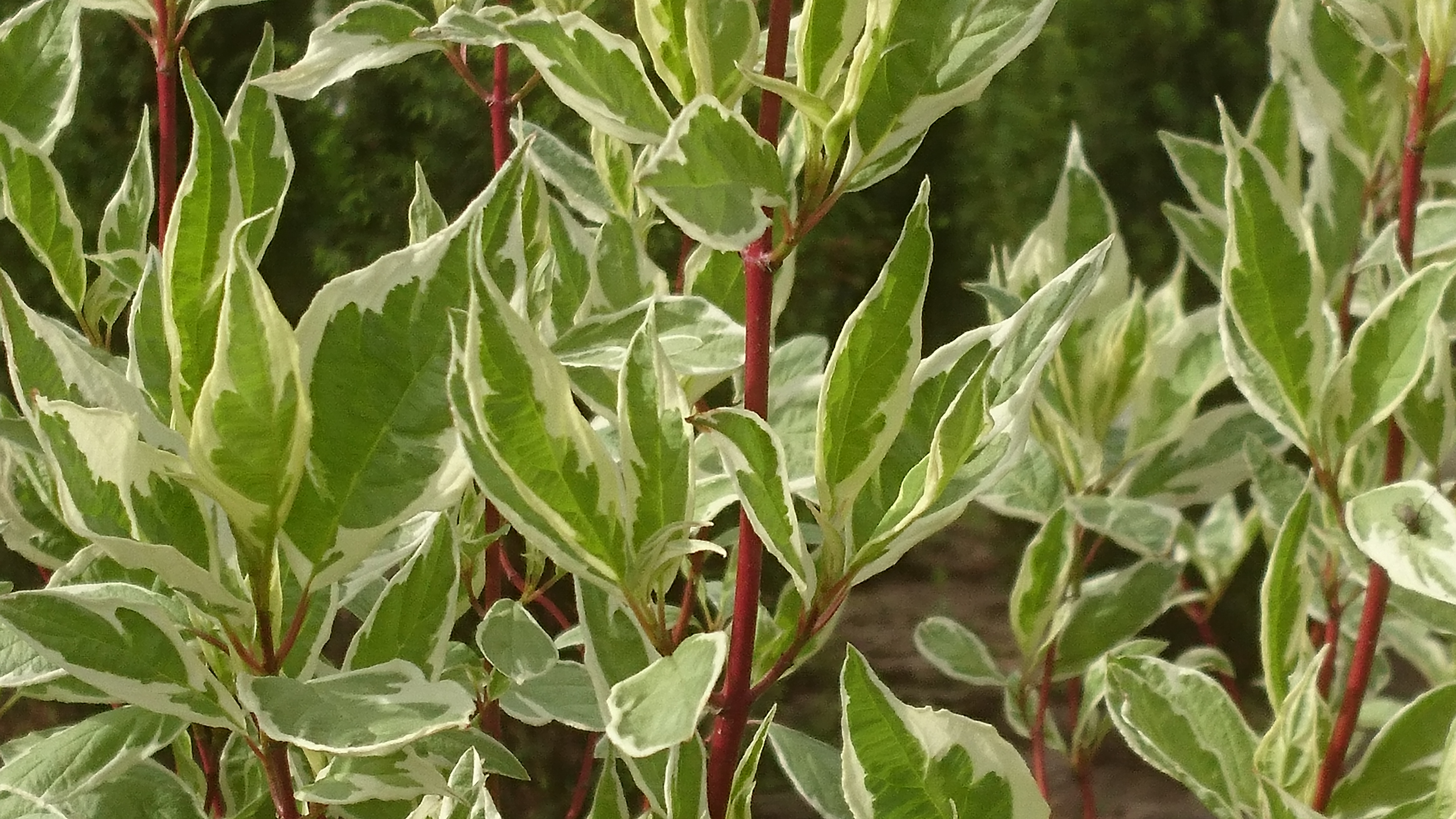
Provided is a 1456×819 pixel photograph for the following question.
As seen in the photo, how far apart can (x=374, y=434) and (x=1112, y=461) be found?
526 mm

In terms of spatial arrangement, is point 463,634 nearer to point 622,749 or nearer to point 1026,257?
point 1026,257

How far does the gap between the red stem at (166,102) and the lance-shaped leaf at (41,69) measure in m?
0.03

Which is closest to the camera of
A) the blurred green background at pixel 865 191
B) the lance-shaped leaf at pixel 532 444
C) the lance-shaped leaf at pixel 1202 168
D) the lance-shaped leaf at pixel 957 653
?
the lance-shaped leaf at pixel 532 444

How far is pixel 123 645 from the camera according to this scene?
0.31 meters

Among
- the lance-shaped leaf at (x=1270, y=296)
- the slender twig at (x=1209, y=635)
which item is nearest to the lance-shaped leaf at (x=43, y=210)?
the lance-shaped leaf at (x=1270, y=296)

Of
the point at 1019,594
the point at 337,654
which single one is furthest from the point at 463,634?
the point at 1019,594

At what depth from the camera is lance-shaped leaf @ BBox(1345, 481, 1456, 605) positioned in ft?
1.28

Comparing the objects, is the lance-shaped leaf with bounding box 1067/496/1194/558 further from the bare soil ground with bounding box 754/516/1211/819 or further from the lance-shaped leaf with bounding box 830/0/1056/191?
the bare soil ground with bounding box 754/516/1211/819

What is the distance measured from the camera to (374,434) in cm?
29

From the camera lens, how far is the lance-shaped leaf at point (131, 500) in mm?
268

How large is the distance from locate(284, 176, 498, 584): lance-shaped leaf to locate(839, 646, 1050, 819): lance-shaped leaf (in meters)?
0.13

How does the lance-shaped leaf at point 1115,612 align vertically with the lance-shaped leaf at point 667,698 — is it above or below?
below

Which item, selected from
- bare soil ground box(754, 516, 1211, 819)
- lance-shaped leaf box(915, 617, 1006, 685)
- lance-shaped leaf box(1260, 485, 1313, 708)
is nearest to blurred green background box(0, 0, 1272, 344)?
bare soil ground box(754, 516, 1211, 819)

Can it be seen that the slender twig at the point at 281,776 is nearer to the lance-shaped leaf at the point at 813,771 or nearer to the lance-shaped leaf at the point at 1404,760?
the lance-shaped leaf at the point at 813,771
